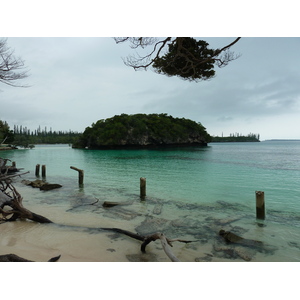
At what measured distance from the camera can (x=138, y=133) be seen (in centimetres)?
7650

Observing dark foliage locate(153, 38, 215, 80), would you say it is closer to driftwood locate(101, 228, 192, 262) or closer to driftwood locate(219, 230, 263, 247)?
driftwood locate(101, 228, 192, 262)

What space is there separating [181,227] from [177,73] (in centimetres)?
446

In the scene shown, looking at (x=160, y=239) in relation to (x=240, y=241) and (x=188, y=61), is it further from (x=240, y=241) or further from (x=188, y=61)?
(x=188, y=61)

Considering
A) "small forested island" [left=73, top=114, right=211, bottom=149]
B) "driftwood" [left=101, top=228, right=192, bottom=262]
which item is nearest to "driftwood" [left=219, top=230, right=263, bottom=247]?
"driftwood" [left=101, top=228, right=192, bottom=262]

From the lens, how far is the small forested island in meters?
74.2

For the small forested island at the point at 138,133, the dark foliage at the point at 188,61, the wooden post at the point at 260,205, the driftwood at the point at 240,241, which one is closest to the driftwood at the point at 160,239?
the driftwood at the point at 240,241

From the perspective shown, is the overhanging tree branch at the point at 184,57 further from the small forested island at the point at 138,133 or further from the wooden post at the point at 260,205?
the small forested island at the point at 138,133

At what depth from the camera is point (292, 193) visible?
12867 millimetres

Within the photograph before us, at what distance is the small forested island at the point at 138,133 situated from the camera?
244ft

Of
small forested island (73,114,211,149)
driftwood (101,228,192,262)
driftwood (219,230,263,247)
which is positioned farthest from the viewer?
small forested island (73,114,211,149)

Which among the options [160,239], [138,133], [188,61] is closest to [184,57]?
[188,61]
